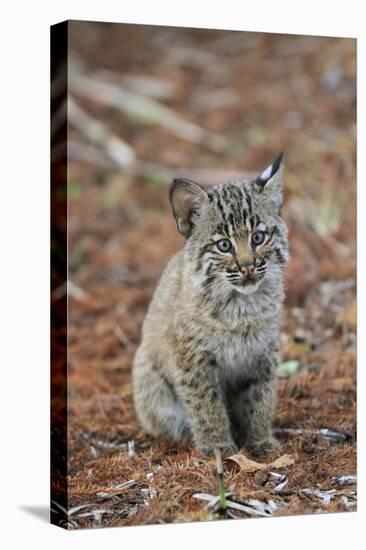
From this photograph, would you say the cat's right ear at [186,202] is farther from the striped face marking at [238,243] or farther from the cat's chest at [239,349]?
the cat's chest at [239,349]

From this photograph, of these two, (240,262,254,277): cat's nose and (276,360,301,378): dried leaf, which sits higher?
(240,262,254,277): cat's nose

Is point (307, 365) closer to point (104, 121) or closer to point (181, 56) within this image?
point (104, 121)


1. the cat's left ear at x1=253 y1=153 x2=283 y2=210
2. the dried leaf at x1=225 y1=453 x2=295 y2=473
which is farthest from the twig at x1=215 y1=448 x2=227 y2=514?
the cat's left ear at x1=253 y1=153 x2=283 y2=210

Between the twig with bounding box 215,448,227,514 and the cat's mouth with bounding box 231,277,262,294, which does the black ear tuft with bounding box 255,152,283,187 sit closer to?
the cat's mouth with bounding box 231,277,262,294

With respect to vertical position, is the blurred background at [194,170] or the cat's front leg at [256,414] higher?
the blurred background at [194,170]

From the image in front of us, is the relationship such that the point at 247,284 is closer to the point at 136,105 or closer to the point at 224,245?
the point at 224,245

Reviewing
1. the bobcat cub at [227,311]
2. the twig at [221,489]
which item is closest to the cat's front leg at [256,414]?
the bobcat cub at [227,311]

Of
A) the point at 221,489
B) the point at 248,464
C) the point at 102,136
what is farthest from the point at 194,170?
the point at 221,489
